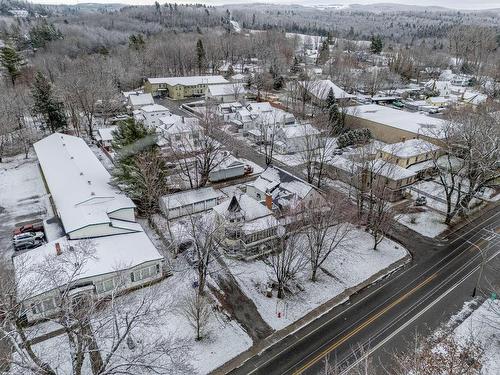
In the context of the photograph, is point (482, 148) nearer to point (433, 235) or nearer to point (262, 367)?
point (433, 235)

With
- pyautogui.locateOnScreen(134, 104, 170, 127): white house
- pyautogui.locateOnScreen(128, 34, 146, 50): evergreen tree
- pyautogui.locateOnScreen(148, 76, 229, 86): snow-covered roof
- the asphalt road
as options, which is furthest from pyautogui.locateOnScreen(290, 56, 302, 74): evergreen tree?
the asphalt road

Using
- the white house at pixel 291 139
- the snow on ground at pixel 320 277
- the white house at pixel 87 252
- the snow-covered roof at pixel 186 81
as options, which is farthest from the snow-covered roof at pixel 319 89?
the white house at pixel 87 252

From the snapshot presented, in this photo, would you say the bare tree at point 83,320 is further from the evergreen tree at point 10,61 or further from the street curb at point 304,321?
the evergreen tree at point 10,61

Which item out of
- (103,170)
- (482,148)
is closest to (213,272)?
(103,170)

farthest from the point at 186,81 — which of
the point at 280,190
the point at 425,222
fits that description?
the point at 425,222

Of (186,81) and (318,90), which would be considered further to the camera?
(186,81)

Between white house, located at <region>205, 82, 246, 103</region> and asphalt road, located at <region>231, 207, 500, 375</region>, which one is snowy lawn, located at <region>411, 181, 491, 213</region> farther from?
white house, located at <region>205, 82, 246, 103</region>

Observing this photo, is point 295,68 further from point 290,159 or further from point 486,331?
point 486,331
